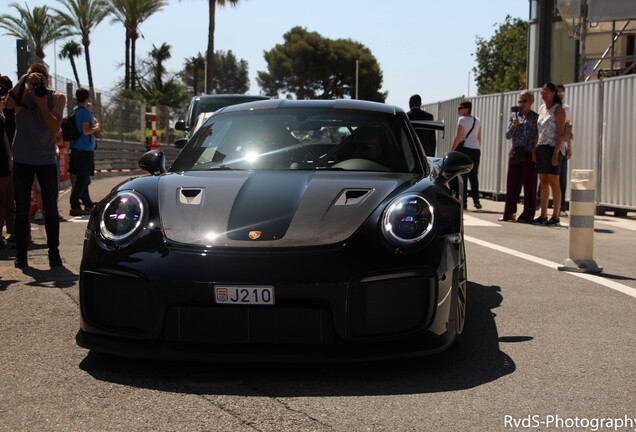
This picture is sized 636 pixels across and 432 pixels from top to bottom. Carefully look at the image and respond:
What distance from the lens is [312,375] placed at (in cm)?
365

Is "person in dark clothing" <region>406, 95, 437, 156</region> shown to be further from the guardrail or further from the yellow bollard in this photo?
the guardrail

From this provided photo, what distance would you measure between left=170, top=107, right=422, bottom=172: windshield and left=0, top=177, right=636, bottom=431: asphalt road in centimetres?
109

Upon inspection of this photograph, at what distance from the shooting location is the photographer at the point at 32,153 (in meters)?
6.84

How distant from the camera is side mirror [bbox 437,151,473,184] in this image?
182 inches

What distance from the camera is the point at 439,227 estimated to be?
3.80m

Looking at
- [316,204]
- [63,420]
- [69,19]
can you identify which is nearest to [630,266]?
[316,204]

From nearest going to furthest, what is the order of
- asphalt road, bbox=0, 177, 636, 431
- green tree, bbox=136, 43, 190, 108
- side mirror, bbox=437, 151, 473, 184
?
asphalt road, bbox=0, 177, 636, 431, side mirror, bbox=437, 151, 473, 184, green tree, bbox=136, 43, 190, 108

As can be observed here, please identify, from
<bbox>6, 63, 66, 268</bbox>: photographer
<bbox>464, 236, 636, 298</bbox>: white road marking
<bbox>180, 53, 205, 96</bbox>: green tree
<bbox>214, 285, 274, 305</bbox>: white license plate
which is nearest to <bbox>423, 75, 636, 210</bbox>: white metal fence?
<bbox>464, 236, 636, 298</bbox>: white road marking

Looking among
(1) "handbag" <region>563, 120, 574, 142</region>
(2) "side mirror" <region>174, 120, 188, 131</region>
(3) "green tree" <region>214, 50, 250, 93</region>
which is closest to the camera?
(1) "handbag" <region>563, 120, 574, 142</region>

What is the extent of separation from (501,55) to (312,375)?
73082 mm

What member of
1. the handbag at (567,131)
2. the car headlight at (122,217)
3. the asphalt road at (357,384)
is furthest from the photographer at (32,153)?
the handbag at (567,131)

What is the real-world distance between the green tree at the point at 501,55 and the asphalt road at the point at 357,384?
64719 mm

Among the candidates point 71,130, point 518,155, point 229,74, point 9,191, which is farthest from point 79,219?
point 229,74

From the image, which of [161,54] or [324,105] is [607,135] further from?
[161,54]
